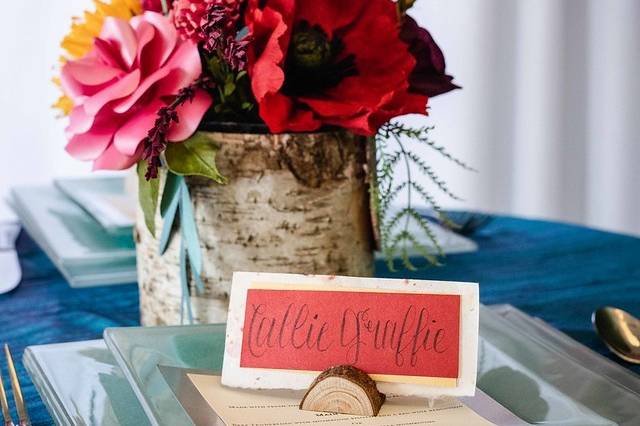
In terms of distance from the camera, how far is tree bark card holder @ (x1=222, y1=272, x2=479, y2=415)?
63 centimetres

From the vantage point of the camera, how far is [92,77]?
800mm

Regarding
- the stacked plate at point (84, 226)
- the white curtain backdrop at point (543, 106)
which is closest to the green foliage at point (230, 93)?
the stacked plate at point (84, 226)

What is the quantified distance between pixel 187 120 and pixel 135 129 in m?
0.04

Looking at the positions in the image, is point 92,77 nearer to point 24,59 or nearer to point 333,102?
point 333,102

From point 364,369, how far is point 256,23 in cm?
29

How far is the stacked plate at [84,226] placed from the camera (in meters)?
1.11

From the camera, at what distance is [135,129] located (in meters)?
0.77

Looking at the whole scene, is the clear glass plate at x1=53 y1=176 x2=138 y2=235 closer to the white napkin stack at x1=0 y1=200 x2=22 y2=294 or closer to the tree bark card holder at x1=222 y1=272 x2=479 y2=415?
the white napkin stack at x1=0 y1=200 x2=22 y2=294

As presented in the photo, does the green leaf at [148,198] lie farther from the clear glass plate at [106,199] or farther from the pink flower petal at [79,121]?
the clear glass plate at [106,199]

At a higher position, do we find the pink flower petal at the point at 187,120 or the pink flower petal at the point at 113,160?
the pink flower petal at the point at 187,120

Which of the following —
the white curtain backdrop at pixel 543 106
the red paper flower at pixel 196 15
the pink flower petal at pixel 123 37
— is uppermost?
the red paper flower at pixel 196 15

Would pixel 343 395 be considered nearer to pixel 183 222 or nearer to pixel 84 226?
pixel 183 222

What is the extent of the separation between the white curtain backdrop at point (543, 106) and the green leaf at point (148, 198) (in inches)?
81.0

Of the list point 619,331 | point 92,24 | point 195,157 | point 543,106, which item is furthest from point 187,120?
point 543,106
